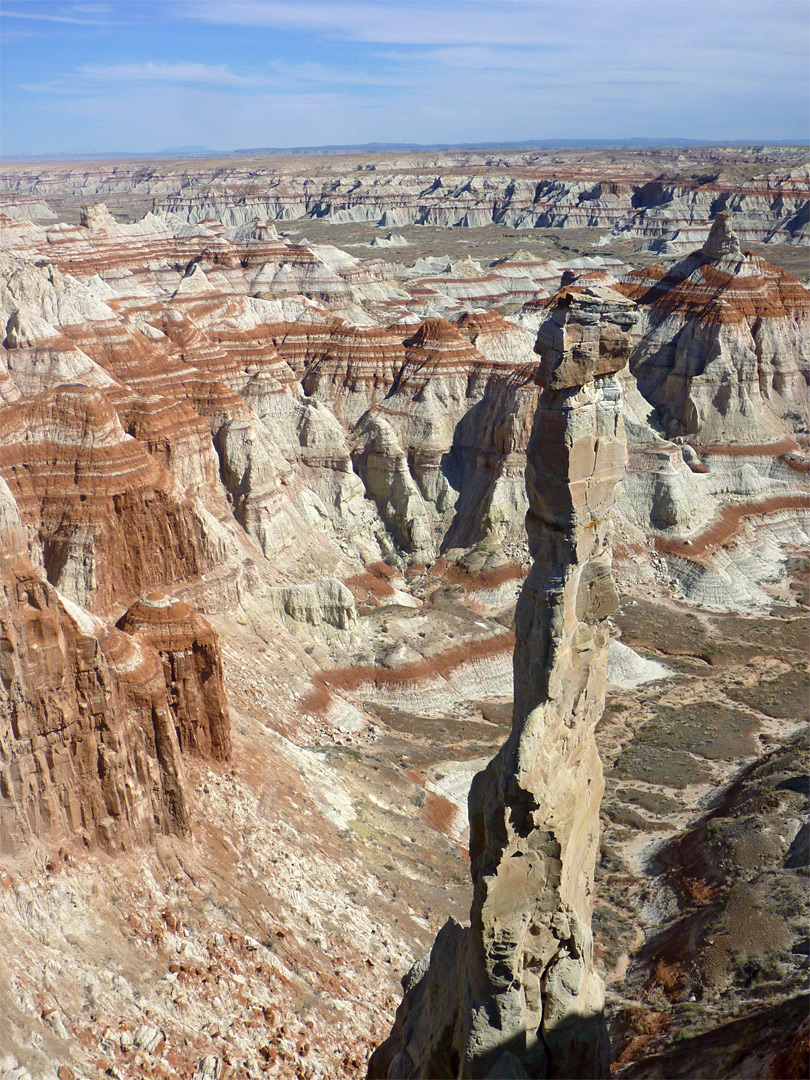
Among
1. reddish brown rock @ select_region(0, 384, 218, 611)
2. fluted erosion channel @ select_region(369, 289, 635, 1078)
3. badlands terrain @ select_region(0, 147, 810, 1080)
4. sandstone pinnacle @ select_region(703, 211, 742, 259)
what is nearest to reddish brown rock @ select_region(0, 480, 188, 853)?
badlands terrain @ select_region(0, 147, 810, 1080)

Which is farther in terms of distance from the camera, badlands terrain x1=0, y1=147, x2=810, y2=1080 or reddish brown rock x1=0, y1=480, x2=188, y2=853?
reddish brown rock x1=0, y1=480, x2=188, y2=853

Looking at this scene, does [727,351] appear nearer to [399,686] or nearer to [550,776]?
[399,686]

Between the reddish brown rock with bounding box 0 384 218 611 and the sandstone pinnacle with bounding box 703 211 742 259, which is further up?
the sandstone pinnacle with bounding box 703 211 742 259

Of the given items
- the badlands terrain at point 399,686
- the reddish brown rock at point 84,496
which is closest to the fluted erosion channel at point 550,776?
the badlands terrain at point 399,686

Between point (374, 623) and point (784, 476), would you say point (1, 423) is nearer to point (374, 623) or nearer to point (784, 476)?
point (374, 623)

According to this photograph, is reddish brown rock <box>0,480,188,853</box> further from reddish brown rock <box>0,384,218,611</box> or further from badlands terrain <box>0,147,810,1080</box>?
reddish brown rock <box>0,384,218,611</box>

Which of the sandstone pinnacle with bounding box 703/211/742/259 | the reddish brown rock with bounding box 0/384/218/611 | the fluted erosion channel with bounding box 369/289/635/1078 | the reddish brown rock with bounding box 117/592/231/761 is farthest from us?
the sandstone pinnacle with bounding box 703/211/742/259
